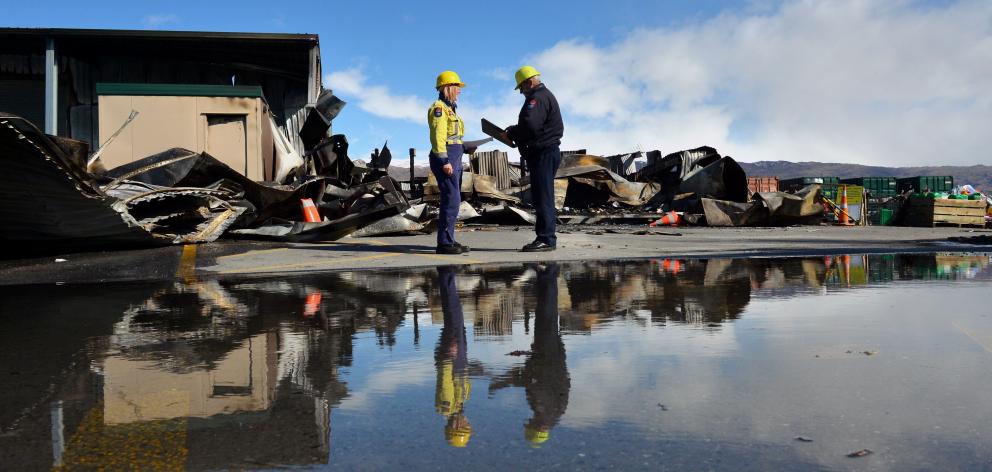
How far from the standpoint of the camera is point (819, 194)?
20844mm

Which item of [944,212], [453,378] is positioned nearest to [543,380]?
[453,378]

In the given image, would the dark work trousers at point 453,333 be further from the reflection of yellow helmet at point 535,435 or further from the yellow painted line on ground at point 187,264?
the yellow painted line on ground at point 187,264

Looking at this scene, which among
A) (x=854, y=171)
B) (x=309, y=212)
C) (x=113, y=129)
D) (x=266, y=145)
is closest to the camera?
(x=309, y=212)

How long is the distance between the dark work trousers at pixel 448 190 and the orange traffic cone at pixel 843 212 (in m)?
17.1

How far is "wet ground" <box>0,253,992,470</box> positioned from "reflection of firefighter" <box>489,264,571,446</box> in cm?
1

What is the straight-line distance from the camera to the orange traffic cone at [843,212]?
2292 cm

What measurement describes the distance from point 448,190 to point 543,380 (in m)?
6.34

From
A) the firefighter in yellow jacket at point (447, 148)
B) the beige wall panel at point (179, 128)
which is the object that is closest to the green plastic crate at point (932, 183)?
the beige wall panel at point (179, 128)

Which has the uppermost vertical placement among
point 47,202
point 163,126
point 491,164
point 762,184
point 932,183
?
point 491,164

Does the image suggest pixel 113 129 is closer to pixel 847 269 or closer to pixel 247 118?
pixel 247 118

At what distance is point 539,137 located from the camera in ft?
30.2

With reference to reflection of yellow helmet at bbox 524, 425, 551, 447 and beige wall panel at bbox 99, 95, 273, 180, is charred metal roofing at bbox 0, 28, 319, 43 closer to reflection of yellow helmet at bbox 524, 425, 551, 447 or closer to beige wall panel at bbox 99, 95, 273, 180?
beige wall panel at bbox 99, 95, 273, 180

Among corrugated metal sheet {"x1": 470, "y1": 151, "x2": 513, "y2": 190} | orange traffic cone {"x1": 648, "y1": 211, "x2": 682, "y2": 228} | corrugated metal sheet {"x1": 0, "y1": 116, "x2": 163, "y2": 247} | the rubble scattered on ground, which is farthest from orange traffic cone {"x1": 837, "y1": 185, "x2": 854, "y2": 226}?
corrugated metal sheet {"x1": 0, "y1": 116, "x2": 163, "y2": 247}

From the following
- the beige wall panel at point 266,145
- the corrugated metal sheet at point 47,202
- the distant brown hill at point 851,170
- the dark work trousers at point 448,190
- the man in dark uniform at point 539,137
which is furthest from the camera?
the distant brown hill at point 851,170
